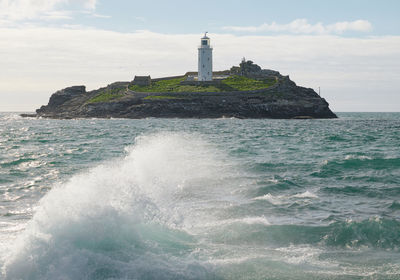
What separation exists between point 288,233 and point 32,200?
9.46 metres

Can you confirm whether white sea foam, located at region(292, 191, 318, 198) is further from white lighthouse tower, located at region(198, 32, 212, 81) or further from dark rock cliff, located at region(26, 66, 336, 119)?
white lighthouse tower, located at region(198, 32, 212, 81)

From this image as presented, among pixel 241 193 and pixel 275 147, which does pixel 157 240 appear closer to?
pixel 241 193

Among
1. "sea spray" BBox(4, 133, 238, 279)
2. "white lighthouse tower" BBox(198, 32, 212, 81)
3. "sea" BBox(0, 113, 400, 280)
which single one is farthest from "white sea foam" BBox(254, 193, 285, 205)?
"white lighthouse tower" BBox(198, 32, 212, 81)

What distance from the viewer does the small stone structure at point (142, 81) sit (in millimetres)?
131500

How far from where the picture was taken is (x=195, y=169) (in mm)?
21938

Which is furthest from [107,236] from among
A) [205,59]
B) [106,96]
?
[106,96]

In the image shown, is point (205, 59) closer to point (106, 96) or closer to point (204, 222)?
point (106, 96)

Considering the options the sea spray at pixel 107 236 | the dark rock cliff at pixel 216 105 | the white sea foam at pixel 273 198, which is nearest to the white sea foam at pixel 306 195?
the white sea foam at pixel 273 198

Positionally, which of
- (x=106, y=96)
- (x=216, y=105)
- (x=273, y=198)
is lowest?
(x=273, y=198)

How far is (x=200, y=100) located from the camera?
10712 centimetres

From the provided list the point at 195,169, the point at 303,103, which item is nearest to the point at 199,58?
the point at 303,103

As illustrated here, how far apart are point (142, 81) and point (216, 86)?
2635 cm

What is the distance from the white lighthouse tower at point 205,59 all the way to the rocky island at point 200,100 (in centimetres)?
266

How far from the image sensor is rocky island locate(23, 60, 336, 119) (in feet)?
342
